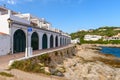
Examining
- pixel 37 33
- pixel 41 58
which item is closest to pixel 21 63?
pixel 41 58

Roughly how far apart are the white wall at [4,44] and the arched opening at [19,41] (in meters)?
2.10

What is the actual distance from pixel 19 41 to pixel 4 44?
445 centimetres

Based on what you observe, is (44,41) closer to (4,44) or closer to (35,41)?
(35,41)

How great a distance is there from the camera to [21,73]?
43.4ft

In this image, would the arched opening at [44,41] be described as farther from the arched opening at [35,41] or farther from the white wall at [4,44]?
the white wall at [4,44]

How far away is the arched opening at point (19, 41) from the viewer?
87.0 feet

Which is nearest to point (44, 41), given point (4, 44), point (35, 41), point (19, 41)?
point (35, 41)

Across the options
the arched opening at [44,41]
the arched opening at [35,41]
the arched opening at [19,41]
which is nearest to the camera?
the arched opening at [19,41]

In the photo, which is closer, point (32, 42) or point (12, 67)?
point (12, 67)

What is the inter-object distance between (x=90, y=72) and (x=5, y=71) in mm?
12212

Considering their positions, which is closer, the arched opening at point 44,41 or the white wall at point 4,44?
the white wall at point 4,44

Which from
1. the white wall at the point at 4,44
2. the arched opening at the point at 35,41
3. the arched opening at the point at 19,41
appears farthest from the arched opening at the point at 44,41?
the white wall at the point at 4,44

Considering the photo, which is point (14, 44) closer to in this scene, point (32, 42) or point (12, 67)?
point (32, 42)

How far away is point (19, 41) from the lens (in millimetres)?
27750
